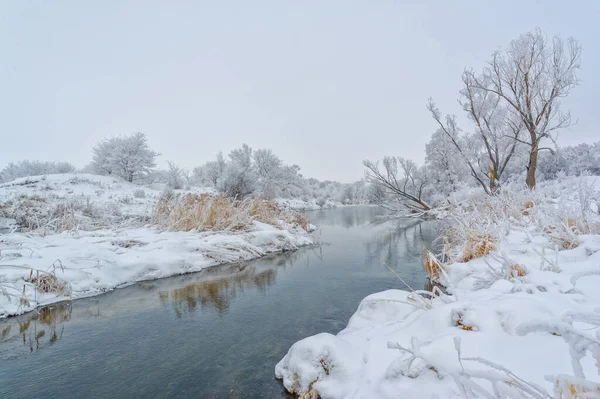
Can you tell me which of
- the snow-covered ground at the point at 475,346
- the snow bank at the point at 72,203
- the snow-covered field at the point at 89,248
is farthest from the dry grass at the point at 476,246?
the snow bank at the point at 72,203

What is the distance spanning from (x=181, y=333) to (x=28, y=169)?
68.6ft

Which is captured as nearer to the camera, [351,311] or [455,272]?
[351,311]

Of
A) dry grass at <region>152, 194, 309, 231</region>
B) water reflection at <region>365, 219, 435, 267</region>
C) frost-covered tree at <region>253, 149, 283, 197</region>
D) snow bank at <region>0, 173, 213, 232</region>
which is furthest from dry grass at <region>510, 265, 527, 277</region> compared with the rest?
frost-covered tree at <region>253, 149, 283, 197</region>

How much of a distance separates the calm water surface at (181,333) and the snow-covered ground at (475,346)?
1.44 ft

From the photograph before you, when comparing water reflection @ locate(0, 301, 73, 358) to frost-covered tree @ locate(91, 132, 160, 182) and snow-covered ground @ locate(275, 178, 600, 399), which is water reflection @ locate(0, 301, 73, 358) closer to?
snow-covered ground @ locate(275, 178, 600, 399)

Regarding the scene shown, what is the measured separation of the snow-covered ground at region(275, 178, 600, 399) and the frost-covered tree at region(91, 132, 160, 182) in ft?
58.3

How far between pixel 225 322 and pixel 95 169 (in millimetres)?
19120

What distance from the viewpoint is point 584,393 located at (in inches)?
28.9

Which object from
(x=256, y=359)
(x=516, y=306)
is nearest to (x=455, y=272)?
(x=516, y=306)

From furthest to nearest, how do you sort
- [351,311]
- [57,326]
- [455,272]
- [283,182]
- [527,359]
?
[283,182]
[455,272]
[351,311]
[57,326]
[527,359]

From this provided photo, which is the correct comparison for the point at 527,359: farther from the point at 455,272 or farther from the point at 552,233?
the point at 552,233

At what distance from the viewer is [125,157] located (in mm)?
15930

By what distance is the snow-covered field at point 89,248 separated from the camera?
140 inches

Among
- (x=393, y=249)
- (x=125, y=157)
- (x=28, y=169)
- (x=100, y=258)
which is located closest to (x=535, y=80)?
(x=393, y=249)
